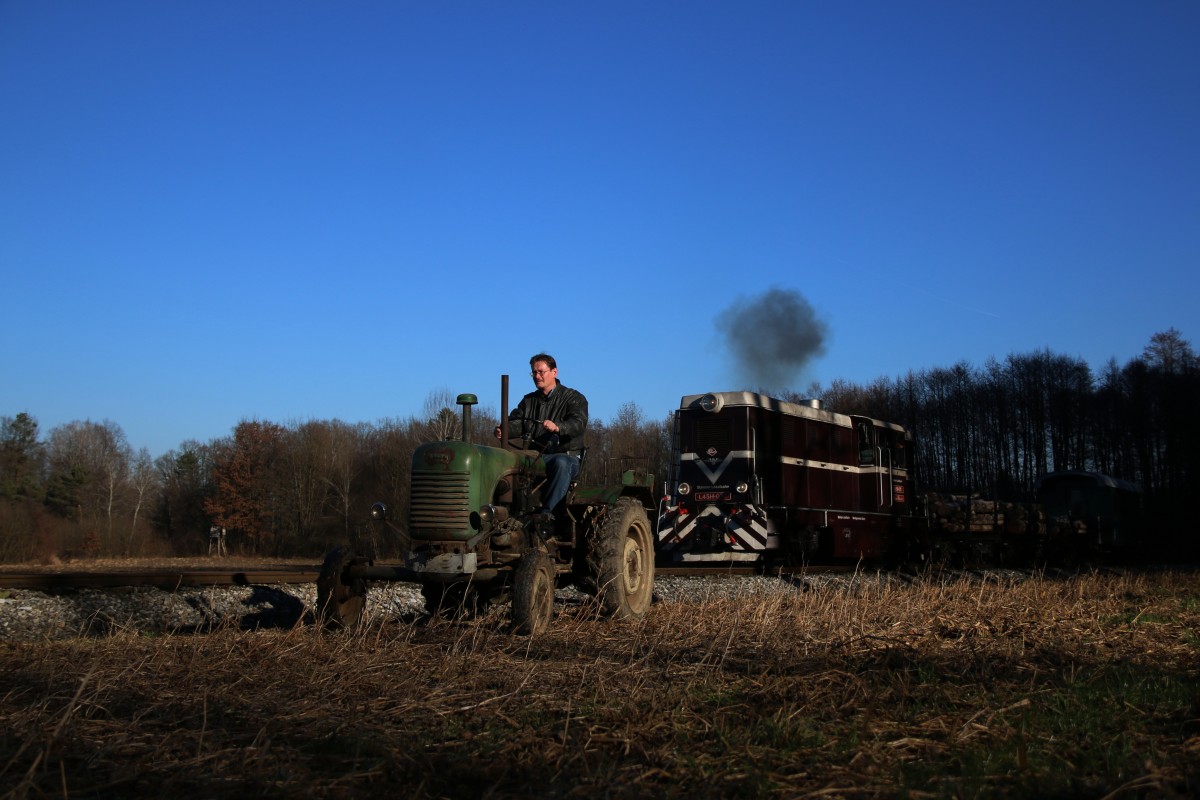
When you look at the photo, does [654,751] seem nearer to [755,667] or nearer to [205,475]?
[755,667]

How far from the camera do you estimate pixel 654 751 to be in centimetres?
343

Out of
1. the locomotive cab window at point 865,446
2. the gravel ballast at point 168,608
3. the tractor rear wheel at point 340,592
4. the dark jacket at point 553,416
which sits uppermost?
the locomotive cab window at point 865,446

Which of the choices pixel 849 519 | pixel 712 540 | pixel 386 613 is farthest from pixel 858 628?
pixel 849 519

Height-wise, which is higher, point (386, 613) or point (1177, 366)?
point (1177, 366)

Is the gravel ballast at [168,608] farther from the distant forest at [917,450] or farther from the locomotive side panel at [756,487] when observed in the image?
the distant forest at [917,450]

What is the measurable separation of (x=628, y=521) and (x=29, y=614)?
494 centimetres

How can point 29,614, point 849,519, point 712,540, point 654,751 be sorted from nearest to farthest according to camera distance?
point 654,751
point 29,614
point 712,540
point 849,519

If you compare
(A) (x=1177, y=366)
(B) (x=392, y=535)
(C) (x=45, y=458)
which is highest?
(A) (x=1177, y=366)

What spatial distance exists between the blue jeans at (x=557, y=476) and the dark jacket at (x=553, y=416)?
14 centimetres

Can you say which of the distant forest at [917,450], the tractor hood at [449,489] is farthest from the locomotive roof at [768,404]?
the distant forest at [917,450]

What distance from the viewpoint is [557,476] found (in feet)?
26.0

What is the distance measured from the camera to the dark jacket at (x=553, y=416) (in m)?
8.08

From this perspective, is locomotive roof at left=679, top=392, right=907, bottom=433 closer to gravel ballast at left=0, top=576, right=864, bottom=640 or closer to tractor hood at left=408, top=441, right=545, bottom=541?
gravel ballast at left=0, top=576, right=864, bottom=640

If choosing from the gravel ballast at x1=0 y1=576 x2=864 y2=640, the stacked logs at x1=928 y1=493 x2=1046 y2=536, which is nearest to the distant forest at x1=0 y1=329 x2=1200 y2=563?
the stacked logs at x1=928 y1=493 x2=1046 y2=536
